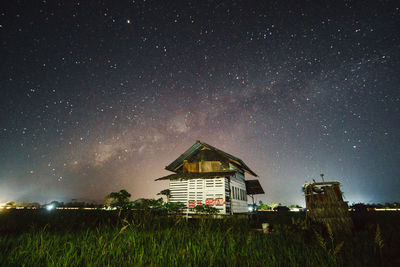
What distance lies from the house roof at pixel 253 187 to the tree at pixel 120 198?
22.5 meters

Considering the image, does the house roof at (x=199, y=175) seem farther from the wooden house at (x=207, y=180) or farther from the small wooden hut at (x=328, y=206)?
the small wooden hut at (x=328, y=206)

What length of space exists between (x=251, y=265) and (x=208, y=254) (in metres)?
0.75

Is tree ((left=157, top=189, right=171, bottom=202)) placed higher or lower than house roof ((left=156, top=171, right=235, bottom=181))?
lower

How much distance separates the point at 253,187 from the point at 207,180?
10.7 metres

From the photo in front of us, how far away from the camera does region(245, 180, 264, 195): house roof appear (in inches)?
1096

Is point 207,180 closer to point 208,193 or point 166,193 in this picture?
point 208,193

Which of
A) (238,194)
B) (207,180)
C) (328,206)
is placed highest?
(207,180)

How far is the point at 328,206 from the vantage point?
383 inches

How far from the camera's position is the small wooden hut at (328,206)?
927 centimetres

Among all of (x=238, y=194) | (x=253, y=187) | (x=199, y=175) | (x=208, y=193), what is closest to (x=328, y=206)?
(x=208, y=193)

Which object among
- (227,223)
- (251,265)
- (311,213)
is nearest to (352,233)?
(311,213)

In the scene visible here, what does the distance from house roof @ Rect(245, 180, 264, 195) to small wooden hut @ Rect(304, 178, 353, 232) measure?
712 inches

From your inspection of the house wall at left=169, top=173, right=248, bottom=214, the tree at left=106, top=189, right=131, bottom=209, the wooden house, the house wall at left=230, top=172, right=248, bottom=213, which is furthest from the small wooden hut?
the house wall at left=230, top=172, right=248, bottom=213

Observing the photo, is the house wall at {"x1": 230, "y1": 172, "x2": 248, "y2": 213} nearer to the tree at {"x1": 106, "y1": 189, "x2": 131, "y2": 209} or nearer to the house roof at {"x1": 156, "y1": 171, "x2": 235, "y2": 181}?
the house roof at {"x1": 156, "y1": 171, "x2": 235, "y2": 181}
